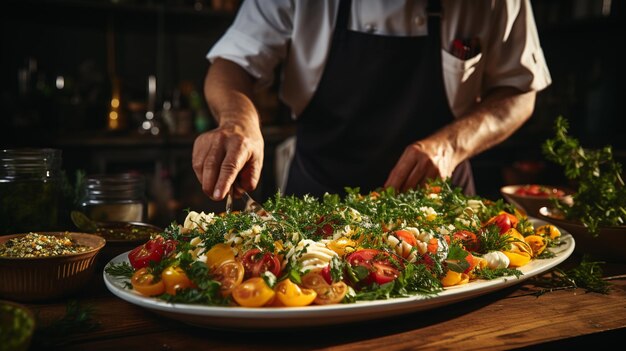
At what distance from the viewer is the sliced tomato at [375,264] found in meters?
1.10

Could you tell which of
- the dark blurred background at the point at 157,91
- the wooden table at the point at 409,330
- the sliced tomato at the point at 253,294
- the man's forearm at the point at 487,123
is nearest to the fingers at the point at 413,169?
the man's forearm at the point at 487,123

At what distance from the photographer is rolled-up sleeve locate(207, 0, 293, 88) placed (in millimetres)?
2137

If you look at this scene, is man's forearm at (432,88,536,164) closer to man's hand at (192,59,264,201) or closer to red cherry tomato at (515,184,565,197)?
red cherry tomato at (515,184,565,197)

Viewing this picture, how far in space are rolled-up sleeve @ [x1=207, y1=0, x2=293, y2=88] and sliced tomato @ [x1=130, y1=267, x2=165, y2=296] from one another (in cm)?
119

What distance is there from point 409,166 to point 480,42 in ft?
2.45

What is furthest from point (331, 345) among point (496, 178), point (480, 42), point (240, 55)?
point (496, 178)

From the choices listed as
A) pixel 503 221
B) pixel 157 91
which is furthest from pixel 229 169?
pixel 157 91

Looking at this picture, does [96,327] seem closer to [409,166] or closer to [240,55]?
[409,166]

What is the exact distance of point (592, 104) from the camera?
4.96 metres

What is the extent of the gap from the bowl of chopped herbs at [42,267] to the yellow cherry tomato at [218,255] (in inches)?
9.7

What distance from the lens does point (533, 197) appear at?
1.88 m

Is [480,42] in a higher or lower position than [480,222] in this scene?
higher

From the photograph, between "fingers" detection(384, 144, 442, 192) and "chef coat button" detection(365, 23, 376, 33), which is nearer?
"fingers" detection(384, 144, 442, 192)

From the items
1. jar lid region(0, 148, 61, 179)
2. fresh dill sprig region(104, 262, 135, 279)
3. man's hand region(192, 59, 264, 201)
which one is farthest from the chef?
fresh dill sprig region(104, 262, 135, 279)
